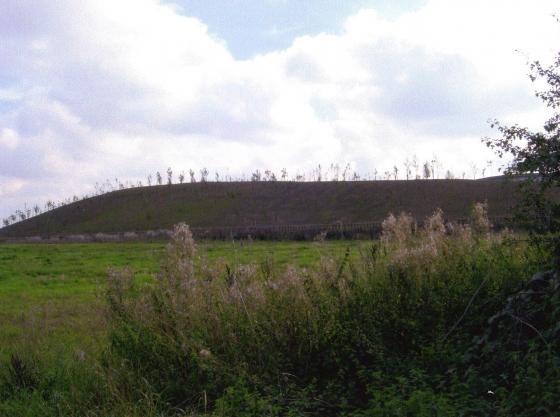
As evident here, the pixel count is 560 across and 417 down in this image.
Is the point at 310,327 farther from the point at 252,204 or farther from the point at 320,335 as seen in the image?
the point at 252,204

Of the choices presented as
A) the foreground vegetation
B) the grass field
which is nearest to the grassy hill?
the grass field

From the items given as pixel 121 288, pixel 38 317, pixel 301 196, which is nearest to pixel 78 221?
pixel 301 196

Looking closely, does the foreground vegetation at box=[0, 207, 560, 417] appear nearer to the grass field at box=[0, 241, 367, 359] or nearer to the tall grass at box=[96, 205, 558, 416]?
the tall grass at box=[96, 205, 558, 416]

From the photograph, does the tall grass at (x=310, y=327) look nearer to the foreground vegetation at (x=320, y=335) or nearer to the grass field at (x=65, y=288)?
the foreground vegetation at (x=320, y=335)

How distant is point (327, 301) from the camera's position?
23.4 ft

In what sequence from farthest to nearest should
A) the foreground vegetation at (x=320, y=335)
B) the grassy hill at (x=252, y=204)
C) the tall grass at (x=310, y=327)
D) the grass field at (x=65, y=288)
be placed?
1. the grassy hill at (x=252, y=204)
2. the grass field at (x=65, y=288)
3. the tall grass at (x=310, y=327)
4. the foreground vegetation at (x=320, y=335)

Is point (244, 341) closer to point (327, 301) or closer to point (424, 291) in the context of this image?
point (327, 301)

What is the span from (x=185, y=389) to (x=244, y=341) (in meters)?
0.81

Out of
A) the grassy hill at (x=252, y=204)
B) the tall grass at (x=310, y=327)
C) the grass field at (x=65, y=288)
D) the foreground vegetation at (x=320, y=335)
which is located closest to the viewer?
the foreground vegetation at (x=320, y=335)

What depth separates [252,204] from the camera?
7669cm

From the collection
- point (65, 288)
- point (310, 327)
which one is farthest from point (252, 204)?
point (310, 327)

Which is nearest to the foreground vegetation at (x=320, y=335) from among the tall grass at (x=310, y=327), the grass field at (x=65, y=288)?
the tall grass at (x=310, y=327)

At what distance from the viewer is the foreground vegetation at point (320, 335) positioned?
5871mm

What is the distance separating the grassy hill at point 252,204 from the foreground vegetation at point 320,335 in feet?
173
